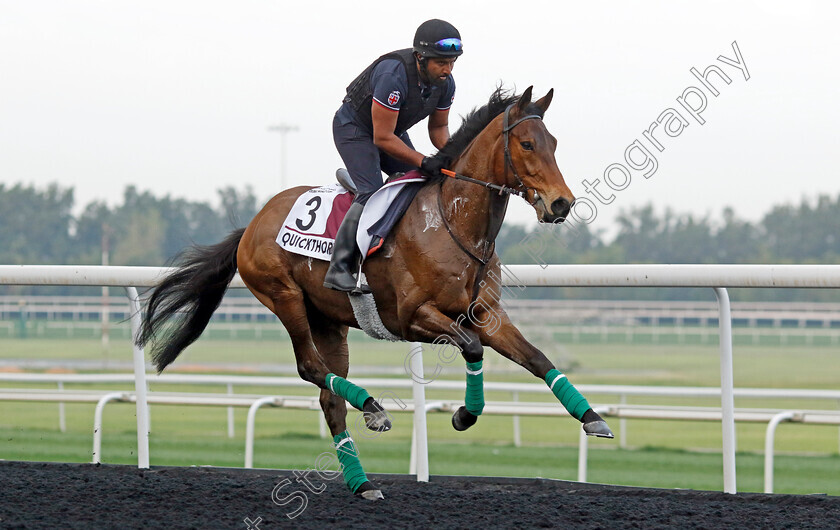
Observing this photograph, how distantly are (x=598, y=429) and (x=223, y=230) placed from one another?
140ft

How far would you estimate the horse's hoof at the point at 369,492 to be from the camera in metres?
4.10

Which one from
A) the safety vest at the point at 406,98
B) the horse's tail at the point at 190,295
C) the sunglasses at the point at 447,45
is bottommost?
the horse's tail at the point at 190,295

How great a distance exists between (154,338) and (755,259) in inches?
1808

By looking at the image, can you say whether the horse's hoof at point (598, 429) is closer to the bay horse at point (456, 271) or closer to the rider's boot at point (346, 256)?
the bay horse at point (456, 271)

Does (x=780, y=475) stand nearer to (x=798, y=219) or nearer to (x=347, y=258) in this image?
(x=347, y=258)

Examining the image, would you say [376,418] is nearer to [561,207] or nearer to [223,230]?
[561,207]

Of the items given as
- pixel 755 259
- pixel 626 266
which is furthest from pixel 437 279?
pixel 755 259

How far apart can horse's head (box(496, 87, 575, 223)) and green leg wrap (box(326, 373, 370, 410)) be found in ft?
3.30

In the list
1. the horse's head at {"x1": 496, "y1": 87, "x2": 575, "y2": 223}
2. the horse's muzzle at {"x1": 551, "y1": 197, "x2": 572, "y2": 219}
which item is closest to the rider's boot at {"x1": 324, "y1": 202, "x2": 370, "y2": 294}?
the horse's head at {"x1": 496, "y1": 87, "x2": 575, "y2": 223}

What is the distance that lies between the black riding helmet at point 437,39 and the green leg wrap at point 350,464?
166cm

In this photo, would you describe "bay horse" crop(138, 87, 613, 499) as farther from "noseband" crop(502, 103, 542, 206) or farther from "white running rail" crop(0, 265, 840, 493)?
"white running rail" crop(0, 265, 840, 493)

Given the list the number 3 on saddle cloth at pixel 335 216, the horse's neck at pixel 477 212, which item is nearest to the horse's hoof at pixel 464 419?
the horse's neck at pixel 477 212

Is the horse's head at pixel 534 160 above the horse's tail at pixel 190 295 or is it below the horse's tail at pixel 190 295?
above

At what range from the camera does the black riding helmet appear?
13.2 ft
